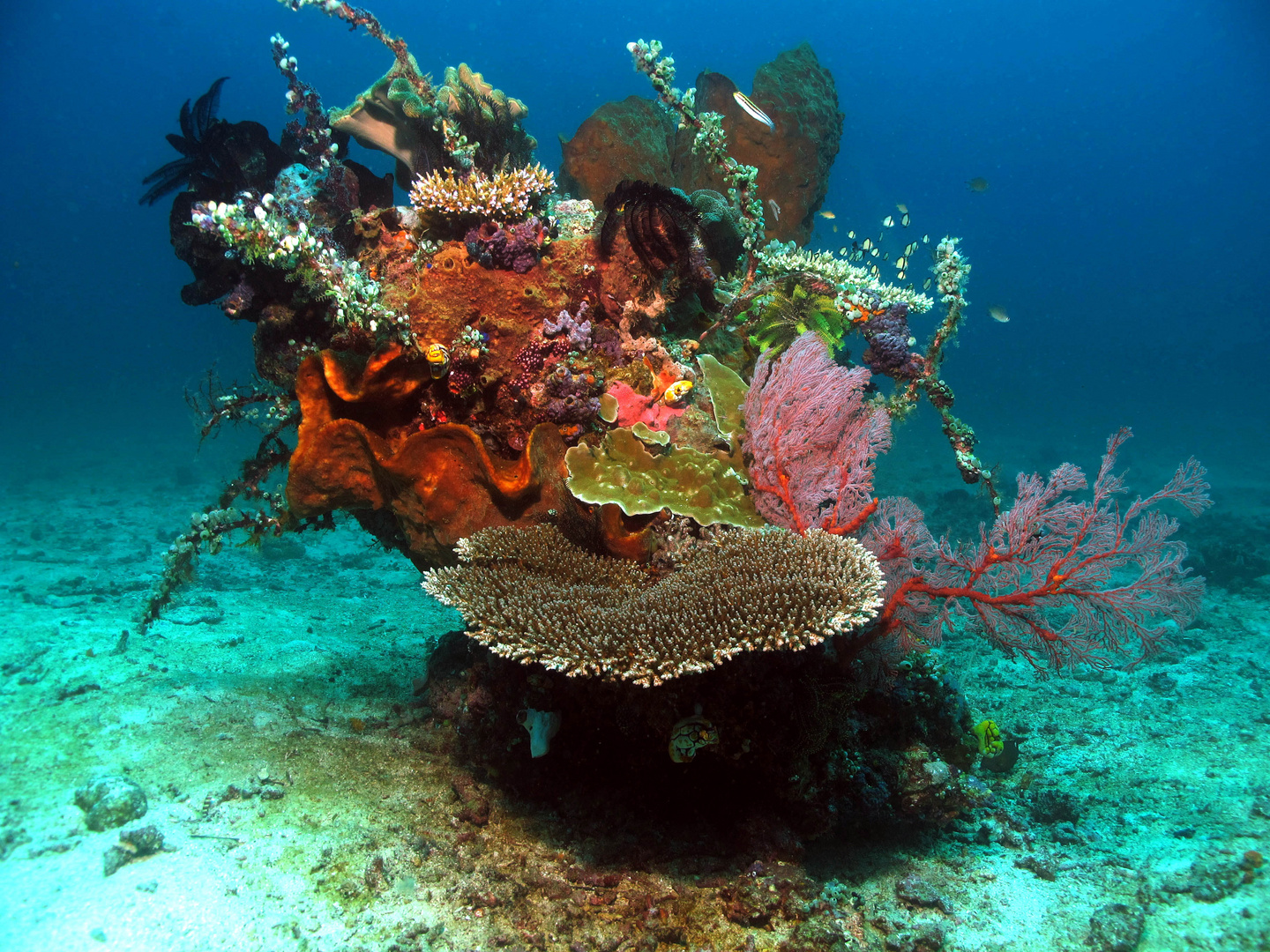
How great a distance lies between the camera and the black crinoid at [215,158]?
536 cm

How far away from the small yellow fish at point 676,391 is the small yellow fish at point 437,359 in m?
1.84

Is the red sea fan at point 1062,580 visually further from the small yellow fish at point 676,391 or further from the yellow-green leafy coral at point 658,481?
the small yellow fish at point 676,391

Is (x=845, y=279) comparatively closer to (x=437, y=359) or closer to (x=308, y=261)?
(x=437, y=359)

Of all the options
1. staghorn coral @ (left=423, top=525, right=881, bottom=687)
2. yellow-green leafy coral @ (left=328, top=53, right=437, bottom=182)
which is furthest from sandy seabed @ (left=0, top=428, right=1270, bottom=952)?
yellow-green leafy coral @ (left=328, top=53, right=437, bottom=182)

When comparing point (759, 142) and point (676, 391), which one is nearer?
point (676, 391)

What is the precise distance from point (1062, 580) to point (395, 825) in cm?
470

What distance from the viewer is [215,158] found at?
542 cm

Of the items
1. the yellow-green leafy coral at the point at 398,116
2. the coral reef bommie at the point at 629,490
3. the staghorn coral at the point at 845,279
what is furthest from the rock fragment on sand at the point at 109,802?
the staghorn coral at the point at 845,279

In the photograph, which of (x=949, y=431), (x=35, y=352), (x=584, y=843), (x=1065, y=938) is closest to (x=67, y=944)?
(x=584, y=843)

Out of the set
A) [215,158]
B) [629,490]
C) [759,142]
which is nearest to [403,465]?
[629,490]

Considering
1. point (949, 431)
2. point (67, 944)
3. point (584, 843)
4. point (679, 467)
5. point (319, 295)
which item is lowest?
point (67, 944)

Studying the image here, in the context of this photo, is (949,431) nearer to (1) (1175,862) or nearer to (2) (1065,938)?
(1) (1175,862)

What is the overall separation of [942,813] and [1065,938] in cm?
101

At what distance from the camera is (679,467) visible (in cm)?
436
